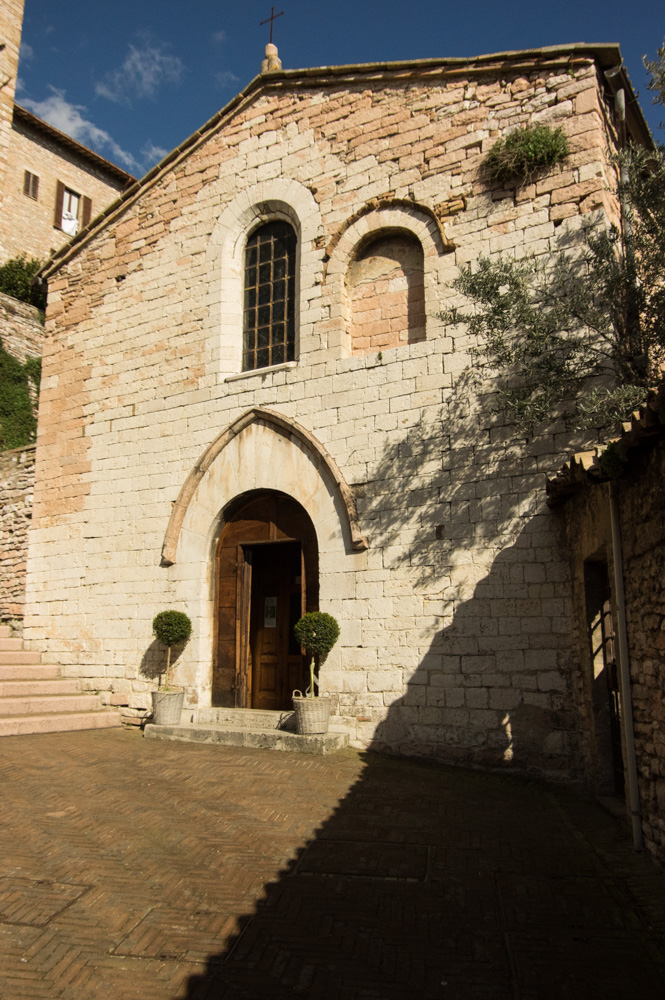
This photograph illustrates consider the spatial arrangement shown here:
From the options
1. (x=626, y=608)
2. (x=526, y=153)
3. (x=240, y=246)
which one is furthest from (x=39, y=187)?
(x=626, y=608)

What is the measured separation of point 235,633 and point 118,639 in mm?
1919

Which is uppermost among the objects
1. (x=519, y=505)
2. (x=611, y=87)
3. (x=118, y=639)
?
(x=611, y=87)

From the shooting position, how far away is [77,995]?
9.61 feet

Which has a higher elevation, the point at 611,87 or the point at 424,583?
the point at 611,87

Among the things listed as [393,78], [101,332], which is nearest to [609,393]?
[393,78]

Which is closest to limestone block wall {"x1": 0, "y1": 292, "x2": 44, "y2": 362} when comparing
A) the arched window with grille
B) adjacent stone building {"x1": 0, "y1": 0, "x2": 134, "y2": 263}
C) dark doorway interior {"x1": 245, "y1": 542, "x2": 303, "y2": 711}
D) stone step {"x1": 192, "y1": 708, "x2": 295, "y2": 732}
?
adjacent stone building {"x1": 0, "y1": 0, "x2": 134, "y2": 263}

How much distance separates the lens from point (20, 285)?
21219mm

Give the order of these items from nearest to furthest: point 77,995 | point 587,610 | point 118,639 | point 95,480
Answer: point 77,995 < point 587,610 < point 118,639 < point 95,480

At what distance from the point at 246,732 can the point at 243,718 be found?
640 millimetres

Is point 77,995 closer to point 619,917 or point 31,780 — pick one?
point 619,917

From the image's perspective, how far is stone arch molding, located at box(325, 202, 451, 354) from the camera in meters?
8.23

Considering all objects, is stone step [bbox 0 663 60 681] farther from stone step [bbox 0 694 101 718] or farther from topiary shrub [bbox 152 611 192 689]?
topiary shrub [bbox 152 611 192 689]

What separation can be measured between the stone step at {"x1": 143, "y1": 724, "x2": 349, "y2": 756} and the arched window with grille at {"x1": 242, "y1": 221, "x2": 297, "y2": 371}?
4.78m

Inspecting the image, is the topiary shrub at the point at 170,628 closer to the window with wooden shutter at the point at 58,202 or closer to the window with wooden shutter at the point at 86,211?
the window with wooden shutter at the point at 58,202
